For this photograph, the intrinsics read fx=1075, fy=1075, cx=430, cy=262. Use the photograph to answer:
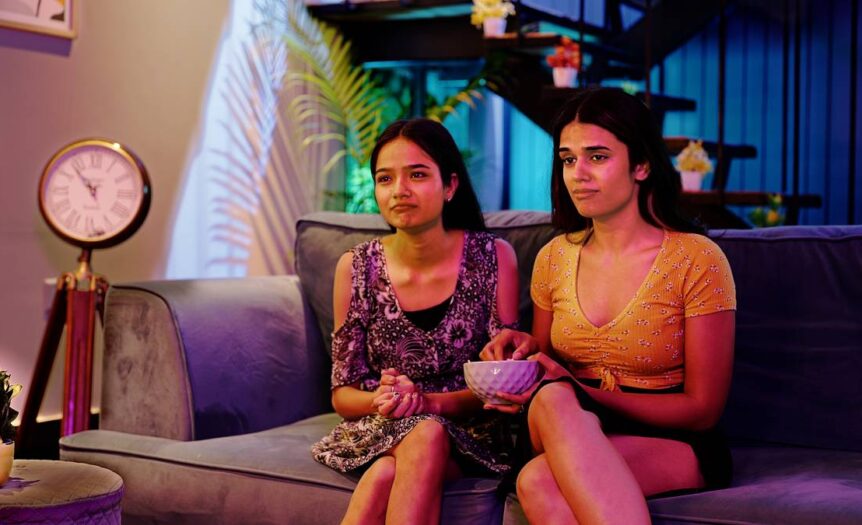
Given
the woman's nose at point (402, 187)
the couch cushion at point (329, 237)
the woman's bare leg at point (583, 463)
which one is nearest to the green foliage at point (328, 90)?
the couch cushion at point (329, 237)

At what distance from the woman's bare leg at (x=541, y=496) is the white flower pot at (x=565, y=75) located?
A: 3.28 m

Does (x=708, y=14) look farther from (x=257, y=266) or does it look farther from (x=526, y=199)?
(x=257, y=266)

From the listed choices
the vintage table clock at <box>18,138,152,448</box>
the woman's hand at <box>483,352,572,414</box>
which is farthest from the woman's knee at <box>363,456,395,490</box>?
the vintage table clock at <box>18,138,152,448</box>

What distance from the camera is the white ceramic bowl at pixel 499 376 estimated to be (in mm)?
1951

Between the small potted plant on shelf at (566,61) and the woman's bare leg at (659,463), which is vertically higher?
the small potted plant on shelf at (566,61)

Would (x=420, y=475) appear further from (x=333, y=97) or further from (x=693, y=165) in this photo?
(x=333, y=97)

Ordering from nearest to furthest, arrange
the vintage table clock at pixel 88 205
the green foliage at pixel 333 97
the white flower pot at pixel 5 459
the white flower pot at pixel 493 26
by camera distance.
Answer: the white flower pot at pixel 5 459, the vintage table clock at pixel 88 205, the white flower pot at pixel 493 26, the green foliage at pixel 333 97

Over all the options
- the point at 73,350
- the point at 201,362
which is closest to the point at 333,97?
the point at 73,350

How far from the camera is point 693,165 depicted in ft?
15.8

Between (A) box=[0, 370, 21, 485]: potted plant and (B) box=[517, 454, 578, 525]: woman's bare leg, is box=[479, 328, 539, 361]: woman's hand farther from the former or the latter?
(A) box=[0, 370, 21, 485]: potted plant

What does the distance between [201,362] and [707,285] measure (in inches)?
47.3

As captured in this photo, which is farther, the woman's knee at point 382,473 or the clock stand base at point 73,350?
the clock stand base at point 73,350

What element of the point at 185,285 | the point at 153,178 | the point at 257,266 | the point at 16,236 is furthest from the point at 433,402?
the point at 257,266

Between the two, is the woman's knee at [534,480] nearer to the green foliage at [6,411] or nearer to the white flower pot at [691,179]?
the green foliage at [6,411]
